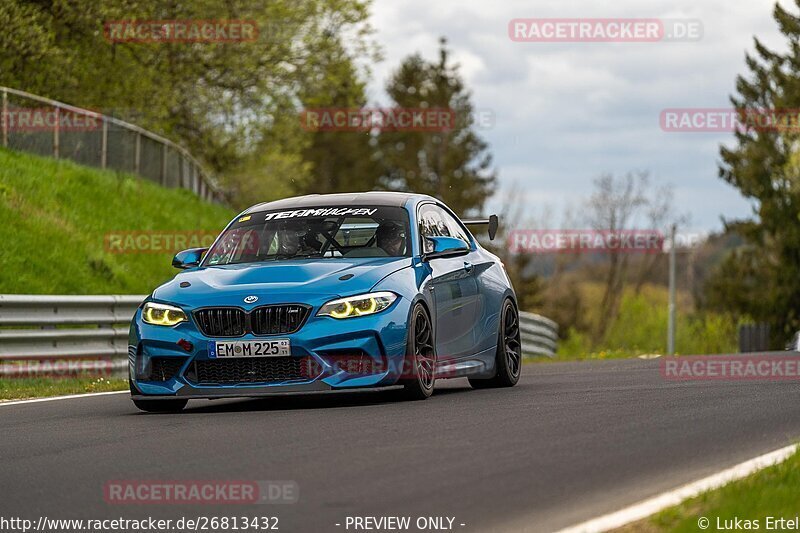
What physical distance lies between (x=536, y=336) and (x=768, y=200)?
3855cm

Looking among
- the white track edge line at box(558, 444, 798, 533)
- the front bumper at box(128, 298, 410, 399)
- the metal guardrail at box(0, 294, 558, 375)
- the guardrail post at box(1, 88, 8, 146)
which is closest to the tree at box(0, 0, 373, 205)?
the guardrail post at box(1, 88, 8, 146)

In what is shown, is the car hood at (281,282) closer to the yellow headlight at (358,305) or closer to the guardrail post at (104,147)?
the yellow headlight at (358,305)

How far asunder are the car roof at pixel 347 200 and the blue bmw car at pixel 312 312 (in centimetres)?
3

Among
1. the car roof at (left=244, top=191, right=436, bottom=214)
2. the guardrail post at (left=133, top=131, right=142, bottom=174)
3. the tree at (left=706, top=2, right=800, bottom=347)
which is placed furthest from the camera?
the tree at (left=706, top=2, right=800, bottom=347)

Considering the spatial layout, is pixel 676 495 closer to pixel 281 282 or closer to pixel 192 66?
pixel 281 282

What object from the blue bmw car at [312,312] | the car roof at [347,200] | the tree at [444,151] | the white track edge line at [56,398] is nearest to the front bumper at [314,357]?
the blue bmw car at [312,312]

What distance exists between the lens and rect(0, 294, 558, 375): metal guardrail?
53.7 feet

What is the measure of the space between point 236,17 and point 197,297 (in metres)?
25.0

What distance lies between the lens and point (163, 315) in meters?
10.7

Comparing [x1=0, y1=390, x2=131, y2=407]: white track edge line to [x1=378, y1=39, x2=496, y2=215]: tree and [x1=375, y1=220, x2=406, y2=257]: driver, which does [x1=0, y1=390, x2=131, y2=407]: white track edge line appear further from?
[x1=378, y1=39, x2=496, y2=215]: tree

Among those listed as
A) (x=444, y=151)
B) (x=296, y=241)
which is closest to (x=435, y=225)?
(x=296, y=241)

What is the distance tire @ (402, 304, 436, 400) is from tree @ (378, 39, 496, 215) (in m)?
73.7

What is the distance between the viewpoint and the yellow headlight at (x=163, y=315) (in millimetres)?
10656

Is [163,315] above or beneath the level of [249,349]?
above
